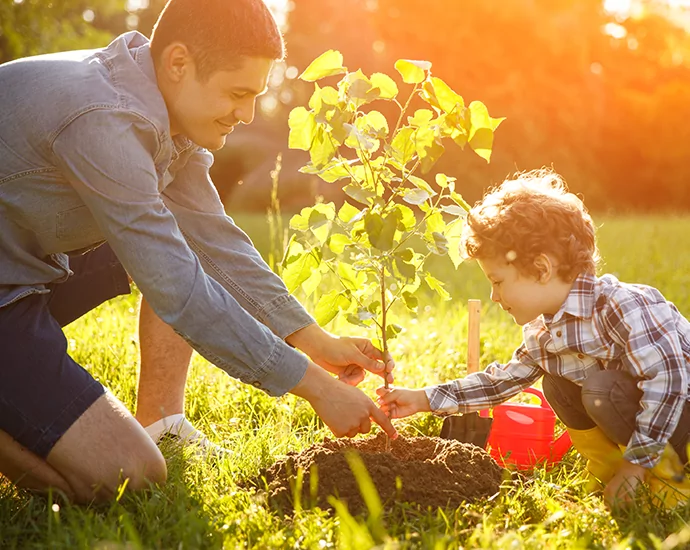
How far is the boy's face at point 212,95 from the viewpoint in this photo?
85.2 inches

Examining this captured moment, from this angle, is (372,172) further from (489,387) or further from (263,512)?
(263,512)

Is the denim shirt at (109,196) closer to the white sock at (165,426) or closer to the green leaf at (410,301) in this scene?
the green leaf at (410,301)

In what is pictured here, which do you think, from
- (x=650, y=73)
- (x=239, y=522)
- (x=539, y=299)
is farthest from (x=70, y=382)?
(x=650, y=73)

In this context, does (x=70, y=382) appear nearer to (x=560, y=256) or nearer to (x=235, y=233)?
(x=235, y=233)

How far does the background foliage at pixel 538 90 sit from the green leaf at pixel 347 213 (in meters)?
13.4

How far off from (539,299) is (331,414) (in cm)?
79

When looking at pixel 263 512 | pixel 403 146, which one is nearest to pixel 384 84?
pixel 403 146

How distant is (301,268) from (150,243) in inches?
21.0

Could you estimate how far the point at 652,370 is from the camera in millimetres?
2197

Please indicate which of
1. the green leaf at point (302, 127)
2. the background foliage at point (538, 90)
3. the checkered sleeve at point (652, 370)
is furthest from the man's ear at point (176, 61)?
the background foliage at point (538, 90)

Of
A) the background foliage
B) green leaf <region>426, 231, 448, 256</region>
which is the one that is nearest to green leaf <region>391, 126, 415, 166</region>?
green leaf <region>426, 231, 448, 256</region>

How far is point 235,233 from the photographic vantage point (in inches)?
108

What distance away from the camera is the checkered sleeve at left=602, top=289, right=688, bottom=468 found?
7.10ft

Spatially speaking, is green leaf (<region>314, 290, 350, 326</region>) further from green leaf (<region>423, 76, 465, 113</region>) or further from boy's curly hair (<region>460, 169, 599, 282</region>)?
green leaf (<region>423, 76, 465, 113</region>)
